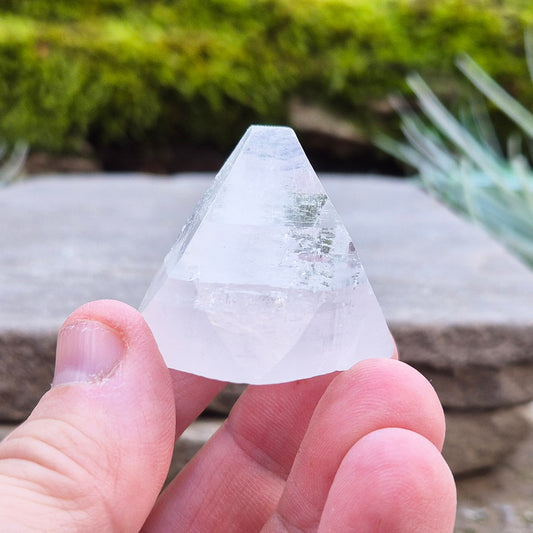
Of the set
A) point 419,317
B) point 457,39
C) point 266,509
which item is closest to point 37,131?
point 457,39

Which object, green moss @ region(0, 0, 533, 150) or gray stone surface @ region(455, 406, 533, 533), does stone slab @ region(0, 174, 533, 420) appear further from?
green moss @ region(0, 0, 533, 150)

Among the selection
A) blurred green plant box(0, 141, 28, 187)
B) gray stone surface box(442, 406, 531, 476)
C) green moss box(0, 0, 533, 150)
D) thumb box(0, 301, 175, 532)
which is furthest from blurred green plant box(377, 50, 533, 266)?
blurred green plant box(0, 141, 28, 187)

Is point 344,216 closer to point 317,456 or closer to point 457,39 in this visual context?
point 317,456

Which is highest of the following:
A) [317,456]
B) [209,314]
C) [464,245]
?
[209,314]

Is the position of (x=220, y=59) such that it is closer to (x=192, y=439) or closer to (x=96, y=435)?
(x=192, y=439)

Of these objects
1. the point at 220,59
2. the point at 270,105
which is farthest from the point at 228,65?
Result: the point at 270,105

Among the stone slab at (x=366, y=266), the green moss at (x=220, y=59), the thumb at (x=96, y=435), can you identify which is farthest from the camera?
the green moss at (x=220, y=59)

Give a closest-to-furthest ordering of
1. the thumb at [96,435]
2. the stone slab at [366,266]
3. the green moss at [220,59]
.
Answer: the thumb at [96,435] → the stone slab at [366,266] → the green moss at [220,59]

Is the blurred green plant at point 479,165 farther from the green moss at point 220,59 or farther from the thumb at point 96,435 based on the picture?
the thumb at point 96,435

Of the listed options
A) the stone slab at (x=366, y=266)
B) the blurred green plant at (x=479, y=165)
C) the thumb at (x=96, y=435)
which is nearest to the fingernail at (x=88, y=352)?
the thumb at (x=96, y=435)
